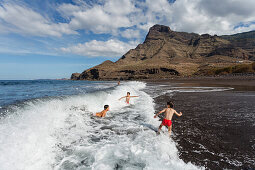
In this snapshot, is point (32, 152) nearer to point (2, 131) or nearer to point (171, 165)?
point (2, 131)

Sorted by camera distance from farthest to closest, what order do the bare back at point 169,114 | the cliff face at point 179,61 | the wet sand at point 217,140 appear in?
the cliff face at point 179,61
the bare back at point 169,114
the wet sand at point 217,140

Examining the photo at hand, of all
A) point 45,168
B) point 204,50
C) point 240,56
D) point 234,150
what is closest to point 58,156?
point 45,168

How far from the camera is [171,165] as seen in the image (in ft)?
11.1

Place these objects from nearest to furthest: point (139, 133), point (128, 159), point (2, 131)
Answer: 1. point (128, 159)
2. point (2, 131)
3. point (139, 133)

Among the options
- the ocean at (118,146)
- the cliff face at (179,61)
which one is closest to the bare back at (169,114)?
the ocean at (118,146)

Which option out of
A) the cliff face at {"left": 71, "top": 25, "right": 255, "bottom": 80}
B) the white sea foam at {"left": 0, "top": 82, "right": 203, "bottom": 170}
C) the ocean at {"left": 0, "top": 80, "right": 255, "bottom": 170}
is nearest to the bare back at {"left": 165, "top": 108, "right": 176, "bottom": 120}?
the ocean at {"left": 0, "top": 80, "right": 255, "bottom": 170}

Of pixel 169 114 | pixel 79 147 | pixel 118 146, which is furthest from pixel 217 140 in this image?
pixel 79 147

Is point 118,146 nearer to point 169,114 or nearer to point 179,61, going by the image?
point 169,114

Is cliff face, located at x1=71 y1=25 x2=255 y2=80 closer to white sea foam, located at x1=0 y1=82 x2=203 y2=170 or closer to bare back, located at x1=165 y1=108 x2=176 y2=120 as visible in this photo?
bare back, located at x1=165 y1=108 x2=176 y2=120

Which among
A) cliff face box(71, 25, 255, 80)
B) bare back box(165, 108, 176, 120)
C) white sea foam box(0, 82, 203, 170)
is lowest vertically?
white sea foam box(0, 82, 203, 170)

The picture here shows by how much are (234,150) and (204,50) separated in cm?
19783

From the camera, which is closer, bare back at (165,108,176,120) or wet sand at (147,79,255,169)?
wet sand at (147,79,255,169)

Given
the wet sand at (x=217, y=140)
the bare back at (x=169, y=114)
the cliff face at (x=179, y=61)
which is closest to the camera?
the wet sand at (x=217, y=140)

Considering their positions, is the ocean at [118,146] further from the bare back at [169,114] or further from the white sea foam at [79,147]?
the bare back at [169,114]
